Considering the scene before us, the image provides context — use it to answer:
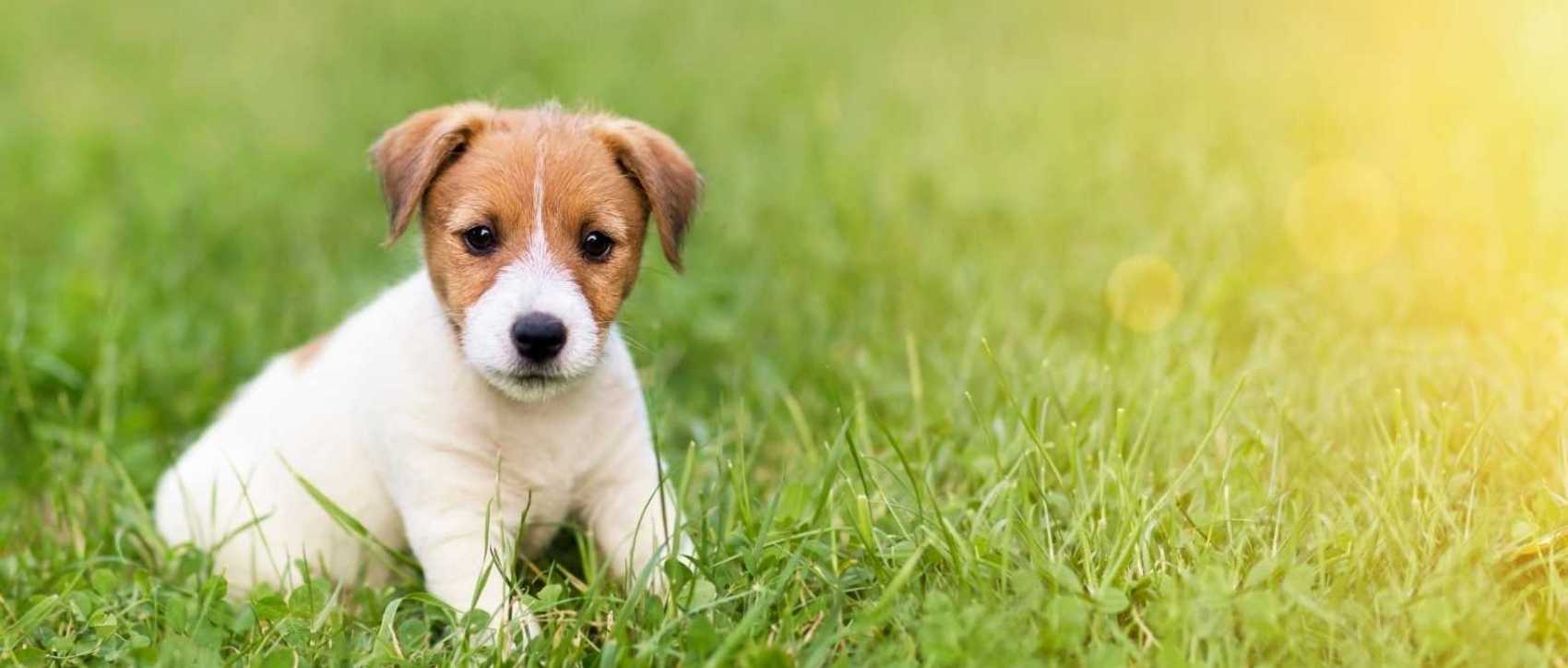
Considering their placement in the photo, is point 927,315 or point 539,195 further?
point 927,315

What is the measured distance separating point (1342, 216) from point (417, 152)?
16.7 ft

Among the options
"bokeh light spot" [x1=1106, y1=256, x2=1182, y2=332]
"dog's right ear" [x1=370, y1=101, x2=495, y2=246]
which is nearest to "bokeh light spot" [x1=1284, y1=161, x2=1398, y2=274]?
"bokeh light spot" [x1=1106, y1=256, x2=1182, y2=332]

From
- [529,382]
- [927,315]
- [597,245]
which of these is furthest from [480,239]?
[927,315]

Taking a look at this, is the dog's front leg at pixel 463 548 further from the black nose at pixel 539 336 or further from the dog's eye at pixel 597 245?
the dog's eye at pixel 597 245

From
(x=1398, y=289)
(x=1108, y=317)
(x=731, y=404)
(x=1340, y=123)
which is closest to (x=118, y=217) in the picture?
(x=731, y=404)

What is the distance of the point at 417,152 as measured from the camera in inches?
163

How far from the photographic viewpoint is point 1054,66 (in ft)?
37.0

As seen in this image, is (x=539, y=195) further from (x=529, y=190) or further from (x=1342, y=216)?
(x=1342, y=216)

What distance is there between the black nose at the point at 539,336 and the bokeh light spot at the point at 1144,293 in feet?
9.75

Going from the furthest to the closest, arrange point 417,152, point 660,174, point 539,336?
1. point 660,174
2. point 417,152
3. point 539,336

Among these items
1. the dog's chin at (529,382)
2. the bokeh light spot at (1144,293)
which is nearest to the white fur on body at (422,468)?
the dog's chin at (529,382)

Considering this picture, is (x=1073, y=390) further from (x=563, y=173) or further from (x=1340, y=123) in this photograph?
(x=1340, y=123)

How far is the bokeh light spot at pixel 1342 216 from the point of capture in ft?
22.9

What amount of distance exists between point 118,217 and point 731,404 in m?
3.86
